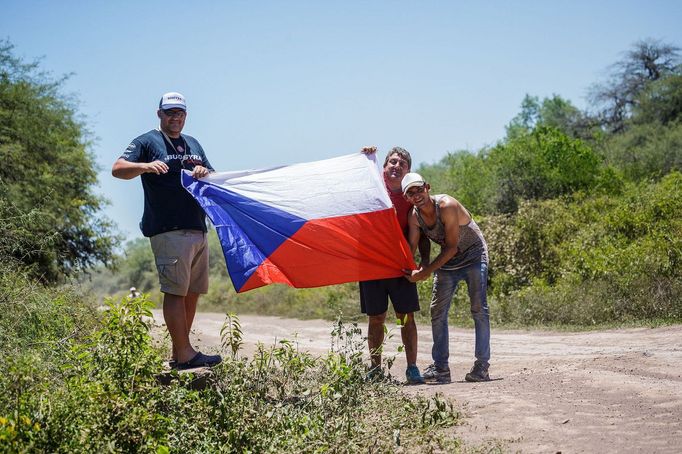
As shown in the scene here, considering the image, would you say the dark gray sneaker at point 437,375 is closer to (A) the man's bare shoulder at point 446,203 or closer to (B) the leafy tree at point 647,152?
(A) the man's bare shoulder at point 446,203

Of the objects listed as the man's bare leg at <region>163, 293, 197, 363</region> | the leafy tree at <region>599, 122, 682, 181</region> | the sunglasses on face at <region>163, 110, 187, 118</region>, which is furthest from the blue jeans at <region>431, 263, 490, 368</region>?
the leafy tree at <region>599, 122, 682, 181</region>

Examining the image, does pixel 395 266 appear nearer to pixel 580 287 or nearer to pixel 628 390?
pixel 628 390

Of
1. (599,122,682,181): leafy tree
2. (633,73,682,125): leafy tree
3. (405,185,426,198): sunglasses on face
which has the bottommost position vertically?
(405,185,426,198): sunglasses on face

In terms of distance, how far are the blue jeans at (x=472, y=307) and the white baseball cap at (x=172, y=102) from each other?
10.4ft

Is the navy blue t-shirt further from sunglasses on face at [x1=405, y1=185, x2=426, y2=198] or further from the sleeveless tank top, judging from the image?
the sleeveless tank top

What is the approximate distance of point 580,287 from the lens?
14.4m

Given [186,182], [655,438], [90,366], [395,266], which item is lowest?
[655,438]

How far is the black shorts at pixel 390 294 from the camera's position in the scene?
303 inches

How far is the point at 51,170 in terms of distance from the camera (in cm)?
1780

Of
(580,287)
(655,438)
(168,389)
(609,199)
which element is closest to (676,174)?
(609,199)

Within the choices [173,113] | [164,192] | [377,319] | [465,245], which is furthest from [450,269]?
[173,113]

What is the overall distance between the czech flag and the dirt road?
1.38 metres

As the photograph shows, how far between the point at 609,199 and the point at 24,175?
539 inches

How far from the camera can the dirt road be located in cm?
543
